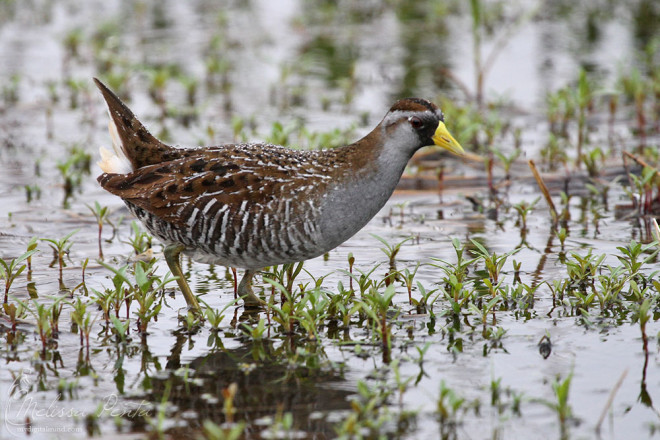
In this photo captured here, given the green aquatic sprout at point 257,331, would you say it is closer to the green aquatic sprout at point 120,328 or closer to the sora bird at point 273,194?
the sora bird at point 273,194

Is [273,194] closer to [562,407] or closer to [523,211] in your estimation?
[562,407]

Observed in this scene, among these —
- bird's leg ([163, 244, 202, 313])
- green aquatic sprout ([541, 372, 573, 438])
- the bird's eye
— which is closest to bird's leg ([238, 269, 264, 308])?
bird's leg ([163, 244, 202, 313])

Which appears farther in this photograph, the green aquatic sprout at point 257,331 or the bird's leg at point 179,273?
the bird's leg at point 179,273

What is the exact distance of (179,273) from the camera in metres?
5.38

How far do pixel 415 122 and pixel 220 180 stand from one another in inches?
44.7

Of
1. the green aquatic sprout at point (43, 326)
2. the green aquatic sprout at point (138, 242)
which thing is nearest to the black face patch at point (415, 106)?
the green aquatic sprout at point (138, 242)

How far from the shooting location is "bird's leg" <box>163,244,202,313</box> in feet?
17.2

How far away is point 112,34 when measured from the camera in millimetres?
12406

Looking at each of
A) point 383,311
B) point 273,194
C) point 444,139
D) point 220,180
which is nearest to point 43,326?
point 220,180

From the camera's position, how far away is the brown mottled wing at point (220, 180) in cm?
508

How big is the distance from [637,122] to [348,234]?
5.26m

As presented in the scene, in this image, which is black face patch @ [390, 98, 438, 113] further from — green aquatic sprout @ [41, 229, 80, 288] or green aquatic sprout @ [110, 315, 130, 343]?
green aquatic sprout @ [41, 229, 80, 288]

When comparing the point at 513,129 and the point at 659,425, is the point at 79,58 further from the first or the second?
the point at 659,425

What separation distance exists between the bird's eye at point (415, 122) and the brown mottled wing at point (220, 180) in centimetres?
56
